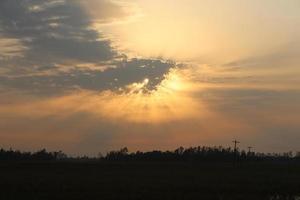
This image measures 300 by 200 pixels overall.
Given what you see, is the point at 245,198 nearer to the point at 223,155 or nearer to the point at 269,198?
the point at 269,198

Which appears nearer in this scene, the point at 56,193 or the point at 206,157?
the point at 56,193

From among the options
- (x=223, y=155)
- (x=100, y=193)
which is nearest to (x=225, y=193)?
(x=100, y=193)

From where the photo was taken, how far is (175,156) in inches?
7269

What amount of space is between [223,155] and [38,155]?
→ 202ft

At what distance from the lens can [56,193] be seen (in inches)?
1476

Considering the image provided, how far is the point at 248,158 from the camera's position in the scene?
180875mm

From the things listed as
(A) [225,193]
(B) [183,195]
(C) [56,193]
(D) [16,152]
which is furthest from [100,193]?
(D) [16,152]

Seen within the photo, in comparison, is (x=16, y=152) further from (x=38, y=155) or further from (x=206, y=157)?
(x=206, y=157)

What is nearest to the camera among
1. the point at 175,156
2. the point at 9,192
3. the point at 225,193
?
the point at 9,192

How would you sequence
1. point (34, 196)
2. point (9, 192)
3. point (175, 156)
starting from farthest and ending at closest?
point (175, 156), point (9, 192), point (34, 196)

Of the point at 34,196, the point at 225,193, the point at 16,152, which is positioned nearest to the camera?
the point at 34,196

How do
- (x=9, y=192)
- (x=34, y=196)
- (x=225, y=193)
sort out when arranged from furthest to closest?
(x=225, y=193) → (x=9, y=192) → (x=34, y=196)

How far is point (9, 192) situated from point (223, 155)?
481ft

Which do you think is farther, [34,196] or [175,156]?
[175,156]
